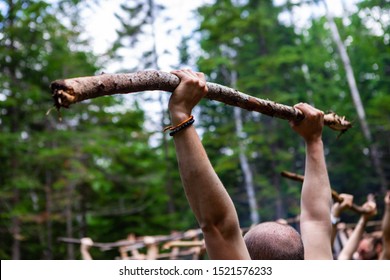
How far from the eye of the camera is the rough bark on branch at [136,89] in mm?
1223

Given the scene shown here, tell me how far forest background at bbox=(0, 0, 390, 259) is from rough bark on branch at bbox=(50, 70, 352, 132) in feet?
17.4

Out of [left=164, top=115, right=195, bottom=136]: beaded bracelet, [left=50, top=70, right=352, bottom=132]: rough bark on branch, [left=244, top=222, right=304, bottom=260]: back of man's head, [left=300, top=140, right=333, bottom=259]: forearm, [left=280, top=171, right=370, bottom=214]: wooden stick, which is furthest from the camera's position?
[left=280, top=171, right=370, bottom=214]: wooden stick

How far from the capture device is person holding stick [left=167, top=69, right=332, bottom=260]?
128 cm

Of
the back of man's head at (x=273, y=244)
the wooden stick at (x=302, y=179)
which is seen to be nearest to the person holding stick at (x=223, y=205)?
the back of man's head at (x=273, y=244)

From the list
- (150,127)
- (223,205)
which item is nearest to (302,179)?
(223,205)

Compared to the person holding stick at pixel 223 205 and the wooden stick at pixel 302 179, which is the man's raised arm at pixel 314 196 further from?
the wooden stick at pixel 302 179

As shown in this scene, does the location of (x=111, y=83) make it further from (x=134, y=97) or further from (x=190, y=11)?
(x=190, y=11)

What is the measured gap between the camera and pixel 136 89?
1457mm

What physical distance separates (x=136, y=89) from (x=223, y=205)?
0.52 meters

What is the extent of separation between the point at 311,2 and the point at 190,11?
5.81 meters

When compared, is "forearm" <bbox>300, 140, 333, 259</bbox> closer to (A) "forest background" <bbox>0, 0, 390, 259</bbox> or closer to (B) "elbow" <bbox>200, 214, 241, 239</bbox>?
(B) "elbow" <bbox>200, 214, 241, 239</bbox>

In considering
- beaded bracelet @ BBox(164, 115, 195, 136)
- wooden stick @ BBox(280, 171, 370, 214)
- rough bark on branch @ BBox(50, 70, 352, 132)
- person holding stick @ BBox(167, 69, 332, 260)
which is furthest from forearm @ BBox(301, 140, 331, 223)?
beaded bracelet @ BBox(164, 115, 195, 136)

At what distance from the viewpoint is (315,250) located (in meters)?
1.94
